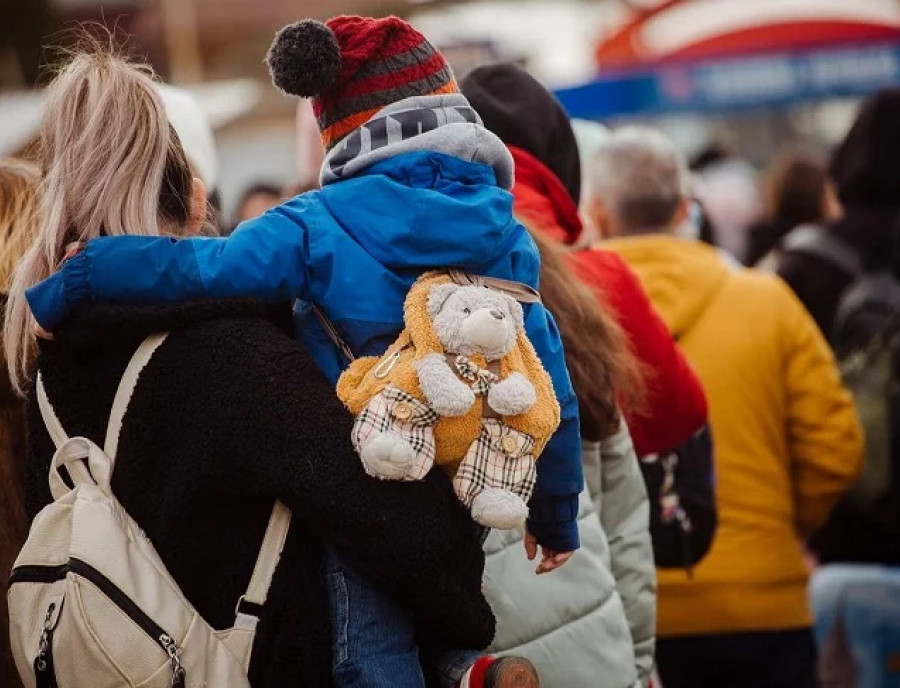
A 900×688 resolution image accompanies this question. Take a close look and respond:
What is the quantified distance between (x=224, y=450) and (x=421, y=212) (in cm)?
52

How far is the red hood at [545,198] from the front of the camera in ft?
10.9

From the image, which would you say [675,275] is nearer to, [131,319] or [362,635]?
[362,635]

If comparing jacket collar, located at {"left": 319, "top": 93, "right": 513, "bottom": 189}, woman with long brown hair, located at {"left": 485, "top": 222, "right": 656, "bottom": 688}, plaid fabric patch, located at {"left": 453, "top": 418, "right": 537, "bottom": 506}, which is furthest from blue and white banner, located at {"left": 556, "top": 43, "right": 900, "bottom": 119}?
plaid fabric patch, located at {"left": 453, "top": 418, "right": 537, "bottom": 506}

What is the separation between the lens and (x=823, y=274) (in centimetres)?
571

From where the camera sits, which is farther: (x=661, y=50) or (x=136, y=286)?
(x=661, y=50)

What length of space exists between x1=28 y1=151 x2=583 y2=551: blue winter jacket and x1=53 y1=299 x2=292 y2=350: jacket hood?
0.02m

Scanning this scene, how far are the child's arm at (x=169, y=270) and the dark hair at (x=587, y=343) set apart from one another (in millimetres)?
748

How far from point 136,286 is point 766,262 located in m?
4.63

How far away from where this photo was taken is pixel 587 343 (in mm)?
3064

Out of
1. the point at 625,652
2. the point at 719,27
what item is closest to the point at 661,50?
the point at 719,27

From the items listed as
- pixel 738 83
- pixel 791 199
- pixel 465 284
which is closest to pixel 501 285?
pixel 465 284

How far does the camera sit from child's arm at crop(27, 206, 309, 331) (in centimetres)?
240

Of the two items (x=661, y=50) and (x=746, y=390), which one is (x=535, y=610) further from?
(x=661, y=50)

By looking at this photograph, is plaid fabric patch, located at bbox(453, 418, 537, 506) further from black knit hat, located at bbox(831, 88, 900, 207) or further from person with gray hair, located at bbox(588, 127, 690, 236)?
black knit hat, located at bbox(831, 88, 900, 207)
